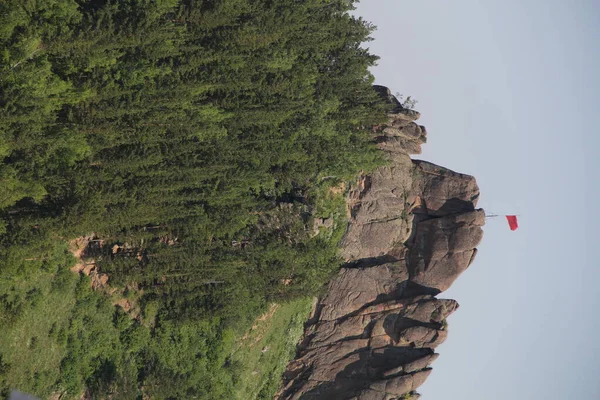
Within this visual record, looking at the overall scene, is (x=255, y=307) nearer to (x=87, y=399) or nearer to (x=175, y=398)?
(x=175, y=398)

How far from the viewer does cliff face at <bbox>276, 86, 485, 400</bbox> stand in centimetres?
6969

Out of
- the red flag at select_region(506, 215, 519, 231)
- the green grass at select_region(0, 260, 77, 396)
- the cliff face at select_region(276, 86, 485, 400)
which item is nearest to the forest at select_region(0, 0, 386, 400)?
the green grass at select_region(0, 260, 77, 396)

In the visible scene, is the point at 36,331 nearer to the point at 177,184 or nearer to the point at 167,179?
the point at 167,179

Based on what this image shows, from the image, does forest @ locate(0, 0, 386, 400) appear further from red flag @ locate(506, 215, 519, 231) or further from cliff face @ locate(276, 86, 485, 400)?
red flag @ locate(506, 215, 519, 231)

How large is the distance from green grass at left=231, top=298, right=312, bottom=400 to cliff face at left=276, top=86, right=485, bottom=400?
1459 millimetres

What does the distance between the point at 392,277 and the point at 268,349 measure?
1473cm

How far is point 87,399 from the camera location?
1955 inches

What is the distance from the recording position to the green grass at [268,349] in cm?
6694

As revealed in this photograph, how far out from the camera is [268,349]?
69375 mm

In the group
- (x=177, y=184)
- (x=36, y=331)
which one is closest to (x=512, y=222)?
(x=177, y=184)

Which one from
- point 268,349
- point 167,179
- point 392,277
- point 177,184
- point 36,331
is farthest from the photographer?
point 392,277

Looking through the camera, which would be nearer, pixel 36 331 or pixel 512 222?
pixel 36 331

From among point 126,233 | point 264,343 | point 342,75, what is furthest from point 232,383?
point 342,75

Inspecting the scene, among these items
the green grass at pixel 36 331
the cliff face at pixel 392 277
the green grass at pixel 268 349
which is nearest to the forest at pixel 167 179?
the green grass at pixel 36 331
